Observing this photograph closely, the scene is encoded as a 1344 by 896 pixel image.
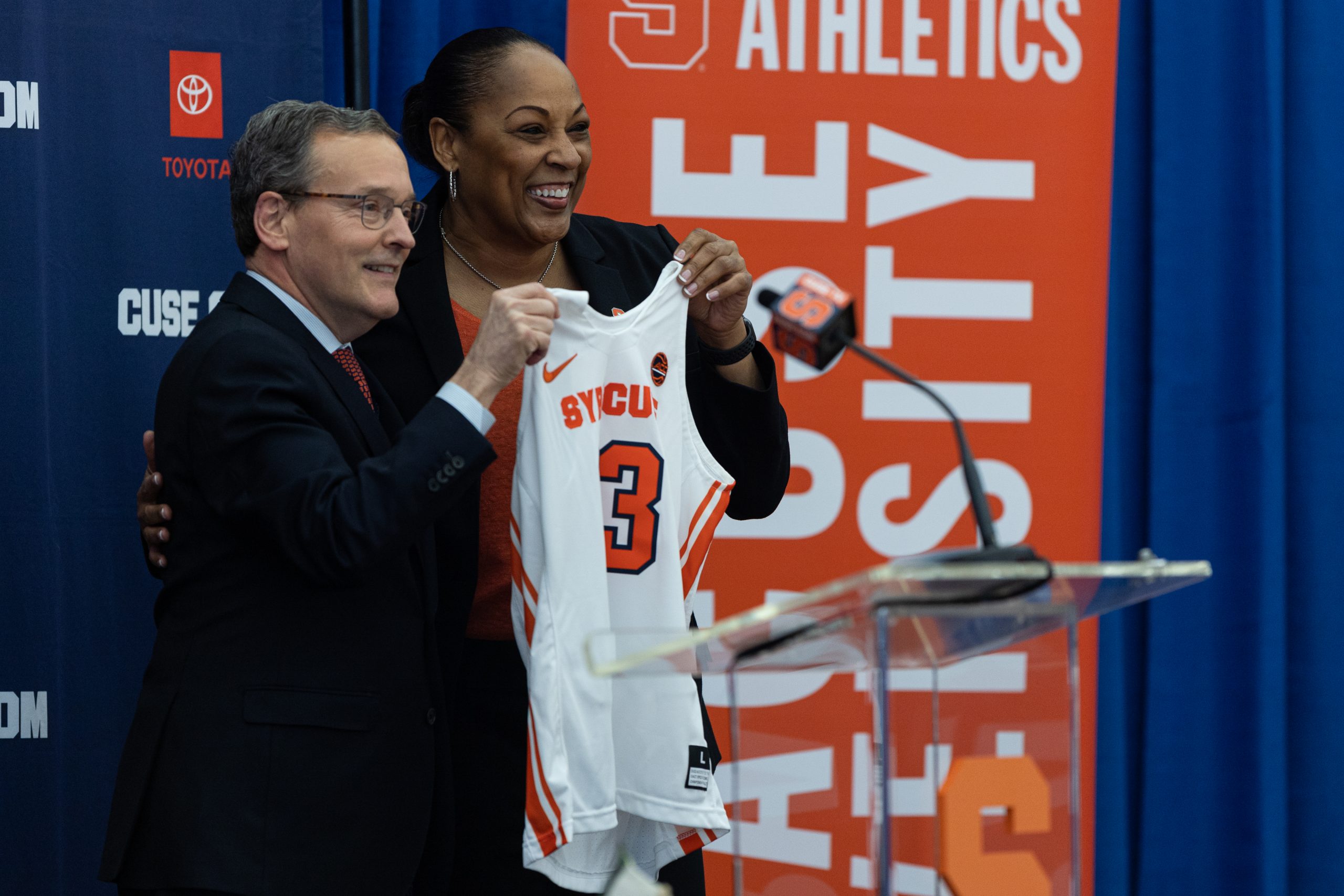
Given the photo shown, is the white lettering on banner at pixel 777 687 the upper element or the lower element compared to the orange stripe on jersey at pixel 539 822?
upper

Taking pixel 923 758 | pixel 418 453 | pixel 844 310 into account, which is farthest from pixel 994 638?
pixel 418 453

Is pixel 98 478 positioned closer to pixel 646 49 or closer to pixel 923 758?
pixel 646 49

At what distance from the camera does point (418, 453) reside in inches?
54.6

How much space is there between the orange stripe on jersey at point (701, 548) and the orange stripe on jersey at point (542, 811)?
343mm

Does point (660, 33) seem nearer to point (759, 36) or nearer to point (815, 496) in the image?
point (759, 36)

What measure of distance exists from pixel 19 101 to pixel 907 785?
182cm

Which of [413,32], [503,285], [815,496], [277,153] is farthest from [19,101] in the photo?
[815,496]

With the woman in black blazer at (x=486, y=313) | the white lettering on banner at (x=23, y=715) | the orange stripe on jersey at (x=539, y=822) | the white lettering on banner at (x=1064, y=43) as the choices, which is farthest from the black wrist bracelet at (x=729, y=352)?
the white lettering on banner at (x=23, y=715)

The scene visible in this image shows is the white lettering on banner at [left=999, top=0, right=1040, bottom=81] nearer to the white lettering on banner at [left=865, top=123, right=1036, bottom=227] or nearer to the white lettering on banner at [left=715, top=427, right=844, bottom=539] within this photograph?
the white lettering on banner at [left=865, top=123, right=1036, bottom=227]

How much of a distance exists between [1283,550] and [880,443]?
2.86 ft

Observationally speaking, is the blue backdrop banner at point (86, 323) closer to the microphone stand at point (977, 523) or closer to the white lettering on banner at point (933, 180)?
the white lettering on banner at point (933, 180)

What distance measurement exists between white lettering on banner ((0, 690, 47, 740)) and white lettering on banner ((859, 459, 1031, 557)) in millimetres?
1480

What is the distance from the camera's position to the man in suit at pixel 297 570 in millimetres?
1390

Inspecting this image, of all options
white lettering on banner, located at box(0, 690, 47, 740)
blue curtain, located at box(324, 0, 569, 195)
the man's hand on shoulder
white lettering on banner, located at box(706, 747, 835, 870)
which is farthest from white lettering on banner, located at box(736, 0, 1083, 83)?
white lettering on banner, located at box(706, 747, 835, 870)
